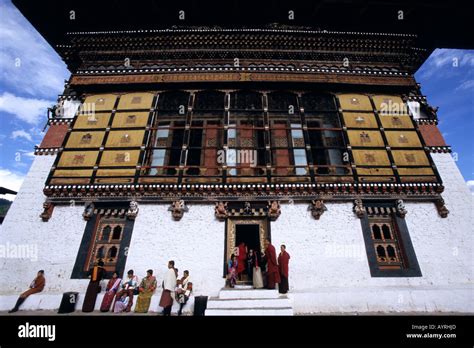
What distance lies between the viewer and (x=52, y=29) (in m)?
11.9

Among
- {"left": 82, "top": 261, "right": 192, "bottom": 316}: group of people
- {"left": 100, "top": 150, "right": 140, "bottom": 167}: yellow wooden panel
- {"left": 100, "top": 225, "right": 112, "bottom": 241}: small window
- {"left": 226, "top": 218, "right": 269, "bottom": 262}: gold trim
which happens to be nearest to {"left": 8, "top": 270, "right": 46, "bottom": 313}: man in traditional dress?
{"left": 82, "top": 261, "right": 192, "bottom": 316}: group of people

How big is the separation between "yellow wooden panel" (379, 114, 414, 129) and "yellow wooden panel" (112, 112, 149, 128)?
32.2 feet

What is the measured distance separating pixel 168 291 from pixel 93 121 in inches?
293

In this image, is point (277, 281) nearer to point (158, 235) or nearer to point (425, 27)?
point (158, 235)

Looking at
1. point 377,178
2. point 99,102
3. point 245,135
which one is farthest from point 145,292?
point 377,178

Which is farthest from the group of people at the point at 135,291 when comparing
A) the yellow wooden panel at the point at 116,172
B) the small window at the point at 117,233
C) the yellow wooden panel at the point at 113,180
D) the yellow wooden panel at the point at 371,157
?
the yellow wooden panel at the point at 371,157

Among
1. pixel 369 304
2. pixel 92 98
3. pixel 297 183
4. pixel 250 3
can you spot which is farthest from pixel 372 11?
pixel 92 98

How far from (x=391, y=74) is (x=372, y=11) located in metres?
3.81

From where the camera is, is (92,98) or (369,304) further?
(92,98)

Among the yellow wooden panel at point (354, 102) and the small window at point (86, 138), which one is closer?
the small window at point (86, 138)

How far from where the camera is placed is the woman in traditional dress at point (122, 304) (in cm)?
641

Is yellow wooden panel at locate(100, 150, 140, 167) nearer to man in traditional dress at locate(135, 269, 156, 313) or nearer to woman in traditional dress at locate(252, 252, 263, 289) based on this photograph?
man in traditional dress at locate(135, 269, 156, 313)

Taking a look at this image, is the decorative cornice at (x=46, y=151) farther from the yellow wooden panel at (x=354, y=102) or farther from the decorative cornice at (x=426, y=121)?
the decorative cornice at (x=426, y=121)

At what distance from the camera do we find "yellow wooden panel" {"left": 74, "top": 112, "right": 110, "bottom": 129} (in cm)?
941
